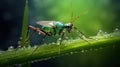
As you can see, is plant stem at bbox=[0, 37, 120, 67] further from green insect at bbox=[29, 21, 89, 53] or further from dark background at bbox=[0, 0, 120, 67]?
dark background at bbox=[0, 0, 120, 67]

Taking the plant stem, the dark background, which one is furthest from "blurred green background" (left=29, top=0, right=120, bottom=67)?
the plant stem

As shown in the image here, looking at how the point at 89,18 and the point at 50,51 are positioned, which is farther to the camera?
the point at 89,18

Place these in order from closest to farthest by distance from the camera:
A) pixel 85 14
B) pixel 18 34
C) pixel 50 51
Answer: pixel 50 51 < pixel 85 14 < pixel 18 34

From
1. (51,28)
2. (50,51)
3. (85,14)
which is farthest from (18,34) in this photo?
(50,51)

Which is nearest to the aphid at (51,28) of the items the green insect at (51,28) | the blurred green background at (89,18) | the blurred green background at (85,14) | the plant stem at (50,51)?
the green insect at (51,28)

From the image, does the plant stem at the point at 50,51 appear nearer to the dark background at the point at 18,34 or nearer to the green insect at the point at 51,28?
the green insect at the point at 51,28

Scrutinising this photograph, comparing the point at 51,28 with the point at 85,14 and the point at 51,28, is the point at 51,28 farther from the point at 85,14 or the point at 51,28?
the point at 85,14

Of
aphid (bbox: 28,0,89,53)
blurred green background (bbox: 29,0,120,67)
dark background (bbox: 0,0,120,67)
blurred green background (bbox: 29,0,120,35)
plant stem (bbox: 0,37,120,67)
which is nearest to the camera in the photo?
plant stem (bbox: 0,37,120,67)

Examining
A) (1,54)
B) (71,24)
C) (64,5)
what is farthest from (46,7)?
(1,54)
